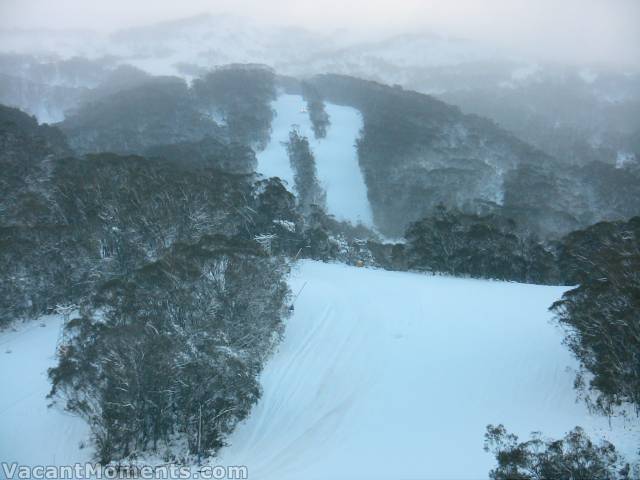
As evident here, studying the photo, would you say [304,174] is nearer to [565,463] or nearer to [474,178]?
[474,178]

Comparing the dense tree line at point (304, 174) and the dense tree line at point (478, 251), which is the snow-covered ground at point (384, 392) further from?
the dense tree line at point (304, 174)

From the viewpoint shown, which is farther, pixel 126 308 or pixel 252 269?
pixel 252 269

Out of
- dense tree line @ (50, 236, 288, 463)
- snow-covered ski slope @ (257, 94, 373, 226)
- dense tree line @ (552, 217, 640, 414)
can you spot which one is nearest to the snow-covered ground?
dense tree line @ (552, 217, 640, 414)

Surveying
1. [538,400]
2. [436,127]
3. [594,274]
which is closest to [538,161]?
A: [436,127]

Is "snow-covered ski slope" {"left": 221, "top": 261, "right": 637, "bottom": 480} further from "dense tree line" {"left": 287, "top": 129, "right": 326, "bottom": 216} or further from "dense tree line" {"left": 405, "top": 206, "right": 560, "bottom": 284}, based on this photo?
"dense tree line" {"left": 287, "top": 129, "right": 326, "bottom": 216}

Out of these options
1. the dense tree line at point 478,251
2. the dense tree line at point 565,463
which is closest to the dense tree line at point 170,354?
the dense tree line at point 565,463

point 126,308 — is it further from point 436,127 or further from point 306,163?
point 436,127

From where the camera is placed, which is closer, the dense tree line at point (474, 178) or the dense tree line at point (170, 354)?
the dense tree line at point (170, 354)
